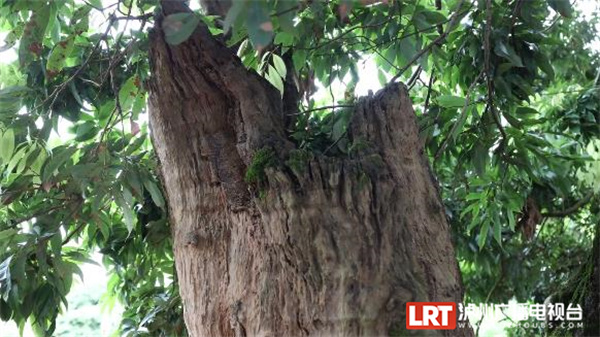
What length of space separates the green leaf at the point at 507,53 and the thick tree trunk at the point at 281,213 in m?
0.37

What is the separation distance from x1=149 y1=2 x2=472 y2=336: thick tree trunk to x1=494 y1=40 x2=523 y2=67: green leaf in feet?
1.20

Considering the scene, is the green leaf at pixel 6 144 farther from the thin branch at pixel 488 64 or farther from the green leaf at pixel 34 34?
the thin branch at pixel 488 64

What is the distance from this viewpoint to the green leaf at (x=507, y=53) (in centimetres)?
184

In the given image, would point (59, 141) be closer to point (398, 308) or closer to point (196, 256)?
point (196, 256)

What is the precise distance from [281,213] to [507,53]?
2.60ft

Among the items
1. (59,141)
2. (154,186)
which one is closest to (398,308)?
(154,186)

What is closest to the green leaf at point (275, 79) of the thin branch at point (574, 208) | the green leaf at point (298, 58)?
the green leaf at point (298, 58)

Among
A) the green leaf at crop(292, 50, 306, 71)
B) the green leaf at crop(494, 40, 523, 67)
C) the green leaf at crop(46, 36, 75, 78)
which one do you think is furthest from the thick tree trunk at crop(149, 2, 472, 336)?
the green leaf at crop(494, 40, 523, 67)

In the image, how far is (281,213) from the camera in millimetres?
1441

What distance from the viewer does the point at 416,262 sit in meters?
1.41

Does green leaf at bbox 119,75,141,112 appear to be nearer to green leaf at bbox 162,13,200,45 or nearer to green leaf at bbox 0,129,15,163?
green leaf at bbox 0,129,15,163

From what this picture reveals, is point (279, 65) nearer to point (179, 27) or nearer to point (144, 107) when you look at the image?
point (144, 107)

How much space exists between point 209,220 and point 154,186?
0.80 feet

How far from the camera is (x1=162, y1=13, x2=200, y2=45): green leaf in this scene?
3.58ft
